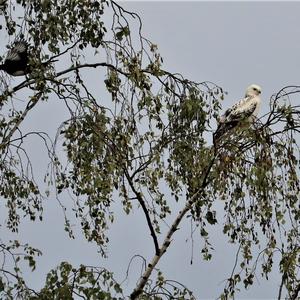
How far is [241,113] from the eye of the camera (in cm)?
735

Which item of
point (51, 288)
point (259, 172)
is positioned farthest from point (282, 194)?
point (51, 288)

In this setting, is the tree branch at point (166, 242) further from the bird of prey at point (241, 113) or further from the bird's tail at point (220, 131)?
the bird of prey at point (241, 113)

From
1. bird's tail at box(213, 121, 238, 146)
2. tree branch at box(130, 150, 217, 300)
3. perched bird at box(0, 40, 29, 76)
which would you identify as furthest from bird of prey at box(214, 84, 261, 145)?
perched bird at box(0, 40, 29, 76)

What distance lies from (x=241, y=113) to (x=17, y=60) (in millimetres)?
1981

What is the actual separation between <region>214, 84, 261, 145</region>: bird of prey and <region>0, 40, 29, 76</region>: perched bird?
5.53 ft

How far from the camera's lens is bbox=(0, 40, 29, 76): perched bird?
7621mm

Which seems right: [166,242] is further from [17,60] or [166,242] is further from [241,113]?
[17,60]

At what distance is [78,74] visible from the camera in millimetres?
7945

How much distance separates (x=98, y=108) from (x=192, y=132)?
84 cm

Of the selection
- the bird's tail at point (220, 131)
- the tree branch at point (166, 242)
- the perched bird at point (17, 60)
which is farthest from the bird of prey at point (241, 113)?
the perched bird at point (17, 60)

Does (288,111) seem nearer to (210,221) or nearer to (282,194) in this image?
(282,194)

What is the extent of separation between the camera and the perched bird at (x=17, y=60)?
25.0 feet

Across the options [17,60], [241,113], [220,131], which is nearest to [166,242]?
[220,131]

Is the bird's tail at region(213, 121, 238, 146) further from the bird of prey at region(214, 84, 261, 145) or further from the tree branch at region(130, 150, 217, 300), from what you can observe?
the tree branch at region(130, 150, 217, 300)
